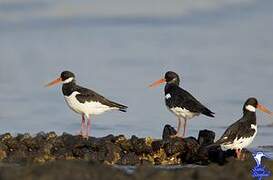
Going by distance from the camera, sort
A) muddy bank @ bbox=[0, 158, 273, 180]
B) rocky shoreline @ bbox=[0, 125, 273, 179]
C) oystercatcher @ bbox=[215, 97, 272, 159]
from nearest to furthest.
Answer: muddy bank @ bbox=[0, 158, 273, 180] → oystercatcher @ bbox=[215, 97, 272, 159] → rocky shoreline @ bbox=[0, 125, 273, 179]

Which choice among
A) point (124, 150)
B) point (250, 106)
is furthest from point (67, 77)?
point (250, 106)

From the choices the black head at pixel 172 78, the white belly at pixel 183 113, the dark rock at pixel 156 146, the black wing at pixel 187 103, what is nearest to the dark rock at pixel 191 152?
the dark rock at pixel 156 146

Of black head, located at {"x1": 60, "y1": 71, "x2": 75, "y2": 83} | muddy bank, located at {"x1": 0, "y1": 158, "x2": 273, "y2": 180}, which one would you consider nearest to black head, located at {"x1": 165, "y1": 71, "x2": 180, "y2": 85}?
black head, located at {"x1": 60, "y1": 71, "x2": 75, "y2": 83}

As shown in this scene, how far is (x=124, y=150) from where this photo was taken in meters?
17.9

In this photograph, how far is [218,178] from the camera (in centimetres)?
1048

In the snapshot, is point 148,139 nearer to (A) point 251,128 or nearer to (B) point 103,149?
(B) point 103,149

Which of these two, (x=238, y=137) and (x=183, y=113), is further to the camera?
(x=183, y=113)

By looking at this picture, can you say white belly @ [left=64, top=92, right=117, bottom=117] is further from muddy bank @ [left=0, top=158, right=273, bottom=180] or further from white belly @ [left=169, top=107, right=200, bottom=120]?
muddy bank @ [left=0, top=158, right=273, bottom=180]

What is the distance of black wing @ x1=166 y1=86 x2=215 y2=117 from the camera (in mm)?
18716

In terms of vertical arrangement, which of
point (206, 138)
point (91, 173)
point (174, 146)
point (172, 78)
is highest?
point (172, 78)

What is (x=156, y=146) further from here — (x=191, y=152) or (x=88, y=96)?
(x=88, y=96)

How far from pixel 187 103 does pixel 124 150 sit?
6.16 ft

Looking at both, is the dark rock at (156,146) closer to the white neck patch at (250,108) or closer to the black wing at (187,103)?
the black wing at (187,103)

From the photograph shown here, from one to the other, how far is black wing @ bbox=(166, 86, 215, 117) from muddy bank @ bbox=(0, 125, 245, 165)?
2.87 feet
